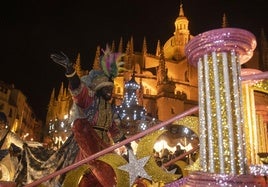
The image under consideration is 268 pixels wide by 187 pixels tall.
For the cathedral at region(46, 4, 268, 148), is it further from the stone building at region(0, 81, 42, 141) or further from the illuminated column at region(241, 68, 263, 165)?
the illuminated column at region(241, 68, 263, 165)

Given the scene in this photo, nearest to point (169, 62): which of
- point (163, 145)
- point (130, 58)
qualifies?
point (130, 58)

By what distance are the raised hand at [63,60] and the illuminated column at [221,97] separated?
243 centimetres

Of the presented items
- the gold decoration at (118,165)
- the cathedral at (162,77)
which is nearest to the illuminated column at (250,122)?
the gold decoration at (118,165)

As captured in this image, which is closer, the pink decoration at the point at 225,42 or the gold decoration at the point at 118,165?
the pink decoration at the point at 225,42

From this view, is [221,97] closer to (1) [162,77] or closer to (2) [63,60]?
(2) [63,60]

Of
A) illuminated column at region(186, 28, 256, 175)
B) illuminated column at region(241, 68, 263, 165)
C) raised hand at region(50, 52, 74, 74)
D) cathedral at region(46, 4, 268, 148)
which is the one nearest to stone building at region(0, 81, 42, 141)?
cathedral at region(46, 4, 268, 148)

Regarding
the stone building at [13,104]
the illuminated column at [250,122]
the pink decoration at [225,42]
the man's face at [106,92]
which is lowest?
the illuminated column at [250,122]

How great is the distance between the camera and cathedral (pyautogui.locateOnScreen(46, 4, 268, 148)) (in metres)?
40.4

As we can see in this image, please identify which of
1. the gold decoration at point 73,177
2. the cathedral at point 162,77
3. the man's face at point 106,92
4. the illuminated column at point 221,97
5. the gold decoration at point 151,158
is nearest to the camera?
the illuminated column at point 221,97

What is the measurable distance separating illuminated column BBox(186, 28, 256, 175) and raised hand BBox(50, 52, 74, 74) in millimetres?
2428

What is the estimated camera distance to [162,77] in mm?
42031

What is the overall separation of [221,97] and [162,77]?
3961cm

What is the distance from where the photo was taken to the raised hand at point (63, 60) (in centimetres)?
462

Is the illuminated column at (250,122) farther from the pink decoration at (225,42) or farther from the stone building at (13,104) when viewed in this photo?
the stone building at (13,104)
